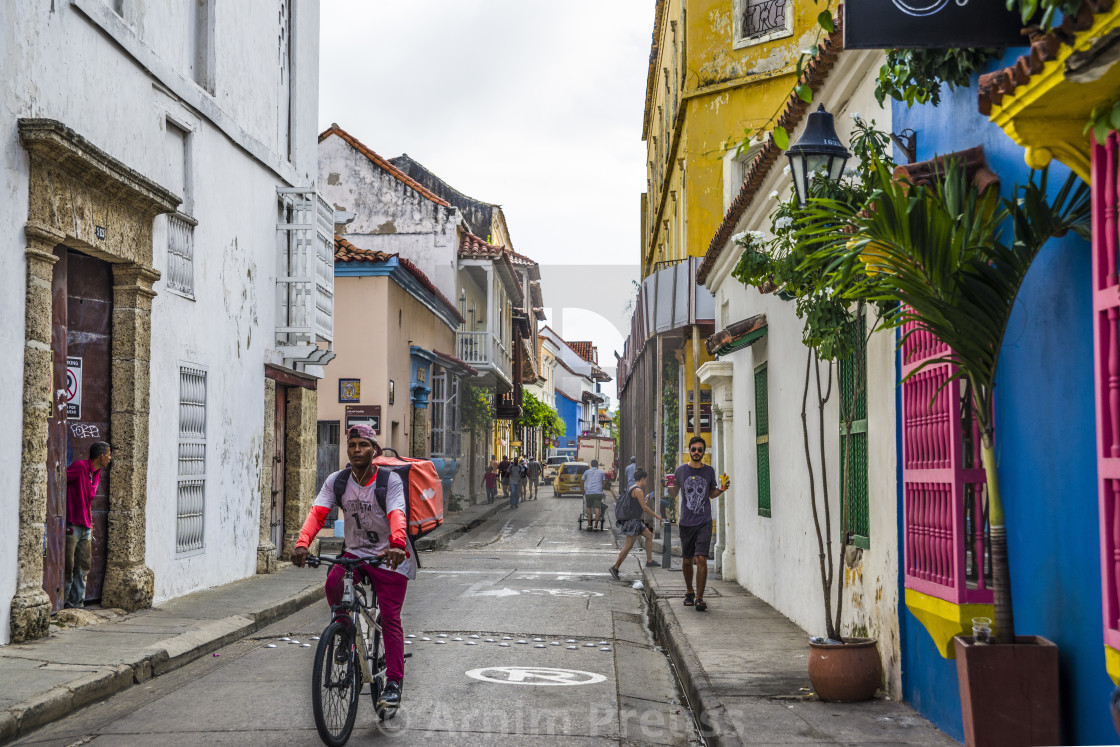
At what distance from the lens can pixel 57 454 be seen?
370 inches

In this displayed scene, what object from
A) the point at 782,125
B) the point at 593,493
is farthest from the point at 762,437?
the point at 593,493

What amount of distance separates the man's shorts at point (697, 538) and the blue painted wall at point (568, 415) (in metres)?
84.8

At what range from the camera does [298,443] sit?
1581cm

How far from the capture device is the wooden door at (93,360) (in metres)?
10.2

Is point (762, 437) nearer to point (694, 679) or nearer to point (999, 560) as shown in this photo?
point (694, 679)

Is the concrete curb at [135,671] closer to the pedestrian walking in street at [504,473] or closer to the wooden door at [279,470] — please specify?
the wooden door at [279,470]

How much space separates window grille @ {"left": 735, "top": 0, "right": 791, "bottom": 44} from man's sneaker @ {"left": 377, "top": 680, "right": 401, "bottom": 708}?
1627cm

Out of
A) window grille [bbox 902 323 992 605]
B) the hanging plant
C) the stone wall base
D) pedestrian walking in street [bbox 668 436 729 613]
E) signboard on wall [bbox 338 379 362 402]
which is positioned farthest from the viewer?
signboard on wall [bbox 338 379 362 402]

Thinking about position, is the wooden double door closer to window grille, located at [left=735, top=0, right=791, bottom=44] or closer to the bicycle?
the bicycle

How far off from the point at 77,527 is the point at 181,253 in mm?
3411

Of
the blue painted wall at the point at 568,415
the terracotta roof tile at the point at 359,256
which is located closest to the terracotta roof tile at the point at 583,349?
the blue painted wall at the point at 568,415

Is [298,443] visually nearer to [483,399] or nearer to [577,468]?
[483,399]

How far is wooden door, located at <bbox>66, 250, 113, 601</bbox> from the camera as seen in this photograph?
10.2m

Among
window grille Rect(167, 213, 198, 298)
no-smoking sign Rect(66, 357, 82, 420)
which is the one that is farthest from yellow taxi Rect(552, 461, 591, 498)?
no-smoking sign Rect(66, 357, 82, 420)
